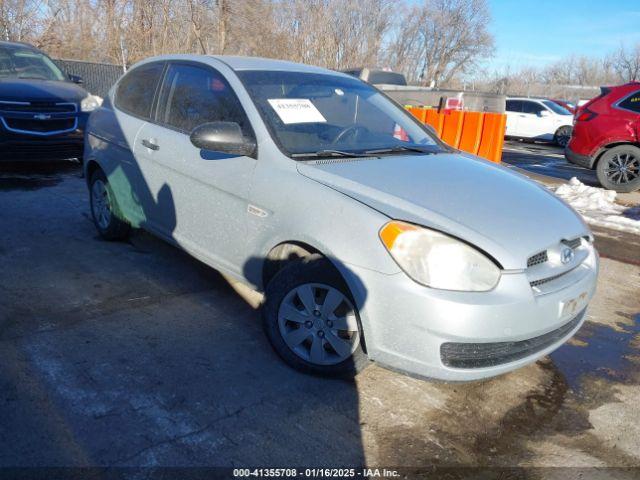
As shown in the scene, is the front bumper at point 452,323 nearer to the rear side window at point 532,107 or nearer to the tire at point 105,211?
the tire at point 105,211

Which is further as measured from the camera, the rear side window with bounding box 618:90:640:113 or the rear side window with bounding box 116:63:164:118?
the rear side window with bounding box 618:90:640:113

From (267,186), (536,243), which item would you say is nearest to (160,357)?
(267,186)

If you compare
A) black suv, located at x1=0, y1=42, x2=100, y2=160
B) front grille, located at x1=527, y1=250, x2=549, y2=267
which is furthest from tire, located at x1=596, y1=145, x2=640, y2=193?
black suv, located at x1=0, y1=42, x2=100, y2=160

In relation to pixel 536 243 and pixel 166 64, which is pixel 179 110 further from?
pixel 536 243

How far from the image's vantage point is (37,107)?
7.21 meters

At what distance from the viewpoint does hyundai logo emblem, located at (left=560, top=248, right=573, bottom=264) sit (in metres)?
2.68

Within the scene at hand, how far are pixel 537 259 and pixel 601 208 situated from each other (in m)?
5.99

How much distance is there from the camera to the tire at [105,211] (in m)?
4.66

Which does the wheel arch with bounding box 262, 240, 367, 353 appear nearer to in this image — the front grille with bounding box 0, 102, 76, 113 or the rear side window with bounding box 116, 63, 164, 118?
the rear side window with bounding box 116, 63, 164, 118

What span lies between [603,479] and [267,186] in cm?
217

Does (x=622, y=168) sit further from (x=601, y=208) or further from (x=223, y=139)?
(x=223, y=139)

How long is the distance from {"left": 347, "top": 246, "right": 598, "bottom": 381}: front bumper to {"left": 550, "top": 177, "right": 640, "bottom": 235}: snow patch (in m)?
4.84

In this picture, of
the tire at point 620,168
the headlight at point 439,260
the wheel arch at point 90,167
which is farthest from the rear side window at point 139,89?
the tire at point 620,168

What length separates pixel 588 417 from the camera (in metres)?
2.78
